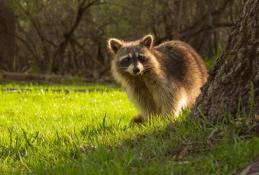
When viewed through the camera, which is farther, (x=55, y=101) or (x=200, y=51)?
(x=200, y=51)

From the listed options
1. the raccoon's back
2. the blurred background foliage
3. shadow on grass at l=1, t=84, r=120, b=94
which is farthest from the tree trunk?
the raccoon's back

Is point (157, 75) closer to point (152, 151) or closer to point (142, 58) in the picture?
point (142, 58)

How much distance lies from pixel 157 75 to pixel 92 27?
1823 cm

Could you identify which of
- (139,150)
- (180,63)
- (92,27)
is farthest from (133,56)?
(92,27)

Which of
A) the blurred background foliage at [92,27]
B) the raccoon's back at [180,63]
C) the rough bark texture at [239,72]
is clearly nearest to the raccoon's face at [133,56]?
the raccoon's back at [180,63]

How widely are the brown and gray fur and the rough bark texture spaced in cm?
315

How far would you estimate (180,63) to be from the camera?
9.55 meters

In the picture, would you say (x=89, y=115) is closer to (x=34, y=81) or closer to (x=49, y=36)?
(x=34, y=81)

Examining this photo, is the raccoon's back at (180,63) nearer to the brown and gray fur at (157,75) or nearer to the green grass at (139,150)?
the brown and gray fur at (157,75)

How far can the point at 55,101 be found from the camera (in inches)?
507

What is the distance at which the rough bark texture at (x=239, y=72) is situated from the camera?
5.05 meters

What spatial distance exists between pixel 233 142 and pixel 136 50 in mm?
4893

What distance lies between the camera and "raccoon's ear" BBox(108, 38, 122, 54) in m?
9.70

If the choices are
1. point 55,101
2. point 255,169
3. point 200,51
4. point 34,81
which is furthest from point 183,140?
point 200,51
